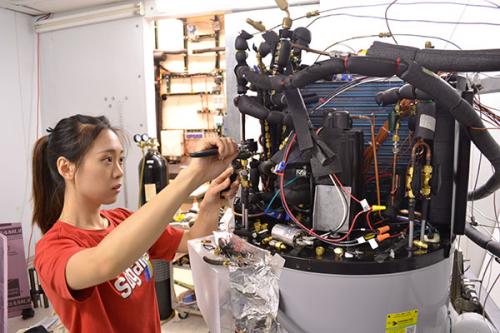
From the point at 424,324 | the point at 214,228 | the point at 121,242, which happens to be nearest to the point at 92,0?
the point at 214,228

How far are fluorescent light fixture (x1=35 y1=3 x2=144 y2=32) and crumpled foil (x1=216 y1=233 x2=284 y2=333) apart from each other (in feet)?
9.08

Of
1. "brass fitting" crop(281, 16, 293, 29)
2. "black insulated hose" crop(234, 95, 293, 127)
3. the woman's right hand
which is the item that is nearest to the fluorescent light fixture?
"black insulated hose" crop(234, 95, 293, 127)

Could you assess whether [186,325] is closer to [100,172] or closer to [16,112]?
[100,172]

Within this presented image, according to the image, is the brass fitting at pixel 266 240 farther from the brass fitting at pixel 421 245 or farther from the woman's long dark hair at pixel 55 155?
the woman's long dark hair at pixel 55 155

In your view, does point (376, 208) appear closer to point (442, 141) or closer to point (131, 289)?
point (442, 141)

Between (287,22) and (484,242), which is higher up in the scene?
(287,22)

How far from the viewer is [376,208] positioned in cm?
103

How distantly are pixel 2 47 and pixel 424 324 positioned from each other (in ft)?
12.6

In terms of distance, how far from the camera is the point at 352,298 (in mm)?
888

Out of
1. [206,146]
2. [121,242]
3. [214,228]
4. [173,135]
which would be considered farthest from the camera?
[173,135]

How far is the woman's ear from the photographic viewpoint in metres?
0.93

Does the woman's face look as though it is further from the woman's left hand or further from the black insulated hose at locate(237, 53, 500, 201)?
the black insulated hose at locate(237, 53, 500, 201)

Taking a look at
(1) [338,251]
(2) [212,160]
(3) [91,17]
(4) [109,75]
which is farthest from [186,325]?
(3) [91,17]

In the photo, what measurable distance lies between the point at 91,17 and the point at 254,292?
3.22 m
